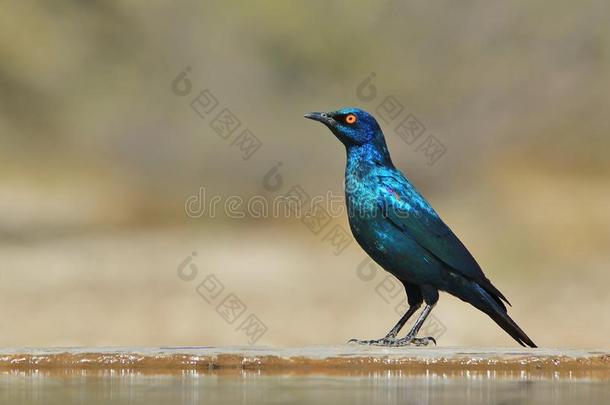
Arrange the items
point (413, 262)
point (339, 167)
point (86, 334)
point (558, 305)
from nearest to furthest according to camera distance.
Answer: point (413, 262) < point (86, 334) < point (558, 305) < point (339, 167)

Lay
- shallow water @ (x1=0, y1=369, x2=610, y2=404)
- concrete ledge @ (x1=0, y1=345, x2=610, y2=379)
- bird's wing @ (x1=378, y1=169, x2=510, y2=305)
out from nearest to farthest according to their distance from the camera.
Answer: shallow water @ (x1=0, y1=369, x2=610, y2=404)
concrete ledge @ (x1=0, y1=345, x2=610, y2=379)
bird's wing @ (x1=378, y1=169, x2=510, y2=305)

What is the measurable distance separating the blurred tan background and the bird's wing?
1076 centimetres

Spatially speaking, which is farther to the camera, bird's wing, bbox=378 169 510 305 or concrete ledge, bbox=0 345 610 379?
bird's wing, bbox=378 169 510 305

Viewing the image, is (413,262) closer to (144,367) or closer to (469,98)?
(144,367)

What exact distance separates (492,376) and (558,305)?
14.2 m

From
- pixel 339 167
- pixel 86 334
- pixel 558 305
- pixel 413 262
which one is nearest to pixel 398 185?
pixel 413 262

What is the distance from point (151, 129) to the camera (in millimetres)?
28812

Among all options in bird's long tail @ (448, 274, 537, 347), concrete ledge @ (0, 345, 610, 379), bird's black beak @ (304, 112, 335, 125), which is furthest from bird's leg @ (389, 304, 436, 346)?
bird's black beak @ (304, 112, 335, 125)

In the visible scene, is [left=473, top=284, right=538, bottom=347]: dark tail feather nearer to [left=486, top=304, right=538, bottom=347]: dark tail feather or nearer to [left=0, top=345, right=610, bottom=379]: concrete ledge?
[left=486, top=304, right=538, bottom=347]: dark tail feather

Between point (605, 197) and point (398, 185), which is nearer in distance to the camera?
point (398, 185)

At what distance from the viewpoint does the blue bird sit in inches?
360

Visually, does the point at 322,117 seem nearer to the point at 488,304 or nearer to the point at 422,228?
the point at 422,228

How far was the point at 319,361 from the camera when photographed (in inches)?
319

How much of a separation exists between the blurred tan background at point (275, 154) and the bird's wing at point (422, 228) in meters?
10.8
